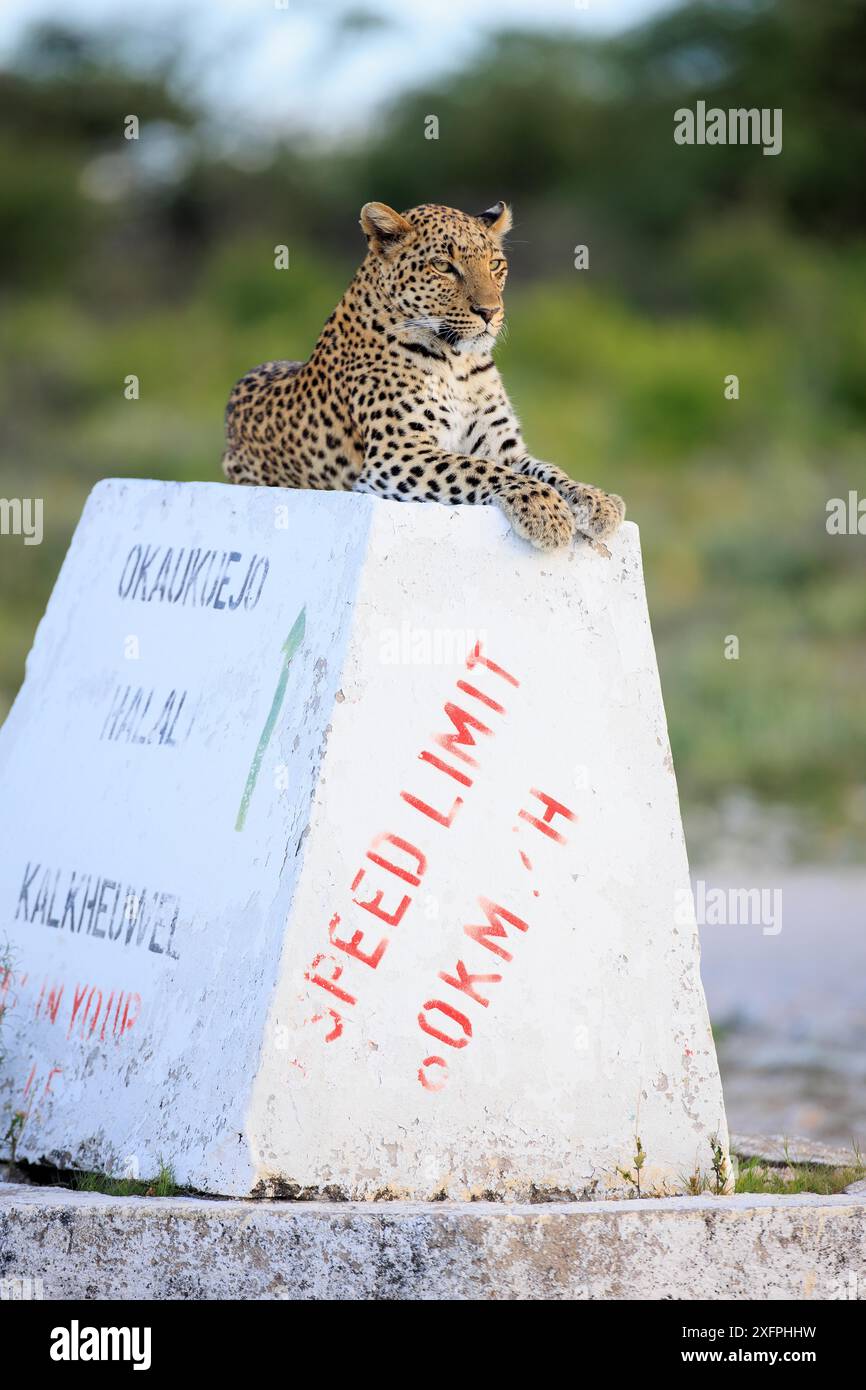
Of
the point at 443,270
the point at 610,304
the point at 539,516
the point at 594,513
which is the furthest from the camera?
the point at 610,304

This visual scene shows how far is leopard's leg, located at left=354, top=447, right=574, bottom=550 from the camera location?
6.62 m

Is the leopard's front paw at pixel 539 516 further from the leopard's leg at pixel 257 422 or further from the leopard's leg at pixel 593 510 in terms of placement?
the leopard's leg at pixel 257 422

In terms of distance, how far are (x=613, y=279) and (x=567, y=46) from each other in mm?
10601

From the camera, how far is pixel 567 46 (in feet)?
155

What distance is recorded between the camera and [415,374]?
764cm

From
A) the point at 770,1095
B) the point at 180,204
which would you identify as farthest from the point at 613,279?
the point at 770,1095

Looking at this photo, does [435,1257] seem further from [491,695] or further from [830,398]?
[830,398]

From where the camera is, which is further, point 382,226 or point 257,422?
point 257,422

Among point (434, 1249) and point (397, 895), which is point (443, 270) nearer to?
point (397, 895)

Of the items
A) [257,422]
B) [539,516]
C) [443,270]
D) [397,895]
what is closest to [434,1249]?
[397,895]

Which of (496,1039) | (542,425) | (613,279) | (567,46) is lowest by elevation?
(496,1039)

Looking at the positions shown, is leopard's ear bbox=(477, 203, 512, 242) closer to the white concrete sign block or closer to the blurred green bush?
the white concrete sign block

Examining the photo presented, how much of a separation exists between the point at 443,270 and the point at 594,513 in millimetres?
1256

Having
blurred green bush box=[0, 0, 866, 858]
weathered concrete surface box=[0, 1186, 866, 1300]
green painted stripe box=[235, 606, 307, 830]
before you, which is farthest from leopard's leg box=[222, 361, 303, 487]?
blurred green bush box=[0, 0, 866, 858]
